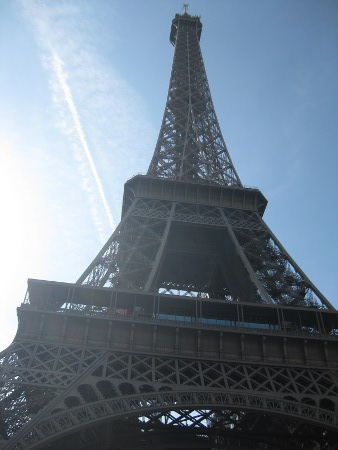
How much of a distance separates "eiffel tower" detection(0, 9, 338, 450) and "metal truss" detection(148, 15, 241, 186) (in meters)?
9.53

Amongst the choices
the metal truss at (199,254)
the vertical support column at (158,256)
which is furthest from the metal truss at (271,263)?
the vertical support column at (158,256)

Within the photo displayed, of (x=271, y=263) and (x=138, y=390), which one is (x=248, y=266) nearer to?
(x=271, y=263)

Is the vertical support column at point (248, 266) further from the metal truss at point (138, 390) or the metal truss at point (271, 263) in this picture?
the metal truss at point (138, 390)

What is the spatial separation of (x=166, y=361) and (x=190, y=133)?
1144 inches

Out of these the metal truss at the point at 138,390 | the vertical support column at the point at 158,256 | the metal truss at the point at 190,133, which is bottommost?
the metal truss at the point at 138,390

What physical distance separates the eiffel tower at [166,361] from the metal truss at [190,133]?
9.53 meters

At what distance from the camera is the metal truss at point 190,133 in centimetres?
4572

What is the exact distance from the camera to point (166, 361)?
25922mm

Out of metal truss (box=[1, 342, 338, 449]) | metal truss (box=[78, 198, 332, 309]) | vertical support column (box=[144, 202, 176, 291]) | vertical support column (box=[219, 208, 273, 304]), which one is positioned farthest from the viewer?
metal truss (box=[78, 198, 332, 309])

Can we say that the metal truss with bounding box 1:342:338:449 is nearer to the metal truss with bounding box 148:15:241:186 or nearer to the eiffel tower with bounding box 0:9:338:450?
the eiffel tower with bounding box 0:9:338:450

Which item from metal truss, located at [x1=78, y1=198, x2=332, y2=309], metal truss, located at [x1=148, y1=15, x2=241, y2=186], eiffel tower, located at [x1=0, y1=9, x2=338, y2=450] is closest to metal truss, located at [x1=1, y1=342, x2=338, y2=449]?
eiffel tower, located at [x1=0, y1=9, x2=338, y2=450]

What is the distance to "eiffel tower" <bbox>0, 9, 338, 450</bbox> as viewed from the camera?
74.4ft

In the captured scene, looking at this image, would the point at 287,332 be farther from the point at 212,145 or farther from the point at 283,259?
the point at 212,145

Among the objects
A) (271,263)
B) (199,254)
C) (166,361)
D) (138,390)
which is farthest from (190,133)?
(138,390)
